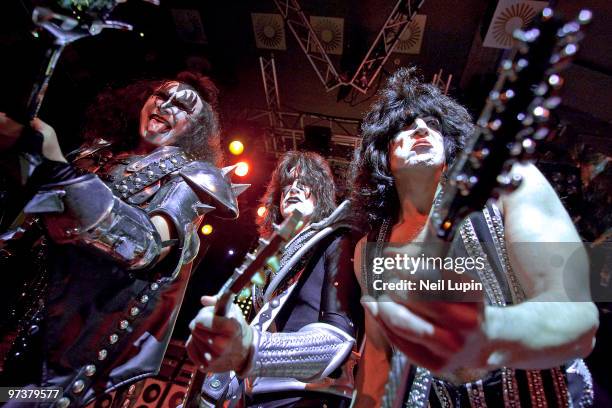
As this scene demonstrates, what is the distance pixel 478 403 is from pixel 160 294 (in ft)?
4.98

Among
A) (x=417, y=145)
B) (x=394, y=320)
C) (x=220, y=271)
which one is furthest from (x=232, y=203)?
(x=220, y=271)

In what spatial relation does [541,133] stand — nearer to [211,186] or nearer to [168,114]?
[211,186]

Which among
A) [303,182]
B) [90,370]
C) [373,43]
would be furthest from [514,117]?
[373,43]

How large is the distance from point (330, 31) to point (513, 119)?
5.98 metres

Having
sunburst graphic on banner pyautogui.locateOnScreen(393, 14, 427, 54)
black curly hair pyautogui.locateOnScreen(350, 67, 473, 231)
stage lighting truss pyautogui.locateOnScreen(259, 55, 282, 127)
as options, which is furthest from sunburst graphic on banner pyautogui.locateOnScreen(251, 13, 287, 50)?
black curly hair pyautogui.locateOnScreen(350, 67, 473, 231)

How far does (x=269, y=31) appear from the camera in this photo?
6.28 m

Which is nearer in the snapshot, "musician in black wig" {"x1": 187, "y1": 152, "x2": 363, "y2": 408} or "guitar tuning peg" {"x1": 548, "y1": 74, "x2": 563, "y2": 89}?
"guitar tuning peg" {"x1": 548, "y1": 74, "x2": 563, "y2": 89}

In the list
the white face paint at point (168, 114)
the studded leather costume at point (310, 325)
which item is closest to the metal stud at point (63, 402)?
the studded leather costume at point (310, 325)

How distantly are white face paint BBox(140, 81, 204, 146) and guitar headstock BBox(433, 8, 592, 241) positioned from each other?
209cm

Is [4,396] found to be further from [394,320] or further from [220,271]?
[220,271]

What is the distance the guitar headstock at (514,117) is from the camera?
0.84 metres

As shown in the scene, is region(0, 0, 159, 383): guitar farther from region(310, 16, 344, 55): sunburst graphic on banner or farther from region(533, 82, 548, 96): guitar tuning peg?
region(310, 16, 344, 55): sunburst graphic on banner

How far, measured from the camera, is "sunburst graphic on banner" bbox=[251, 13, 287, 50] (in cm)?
603

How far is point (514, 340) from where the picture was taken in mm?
841
